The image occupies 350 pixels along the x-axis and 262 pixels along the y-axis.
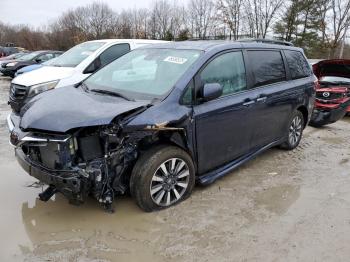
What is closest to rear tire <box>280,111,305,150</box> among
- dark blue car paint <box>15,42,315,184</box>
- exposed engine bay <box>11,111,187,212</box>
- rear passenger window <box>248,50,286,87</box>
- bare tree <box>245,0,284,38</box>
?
dark blue car paint <box>15,42,315,184</box>

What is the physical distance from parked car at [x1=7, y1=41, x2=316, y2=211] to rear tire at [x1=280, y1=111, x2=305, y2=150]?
619mm

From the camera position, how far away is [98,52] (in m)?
7.19

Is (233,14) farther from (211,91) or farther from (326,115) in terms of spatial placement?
(211,91)

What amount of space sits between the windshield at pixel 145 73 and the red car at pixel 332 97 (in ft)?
15.9

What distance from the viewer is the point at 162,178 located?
363 cm

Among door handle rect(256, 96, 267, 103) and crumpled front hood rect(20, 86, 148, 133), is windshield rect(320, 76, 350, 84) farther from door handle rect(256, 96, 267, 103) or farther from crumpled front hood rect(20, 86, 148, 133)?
crumpled front hood rect(20, 86, 148, 133)

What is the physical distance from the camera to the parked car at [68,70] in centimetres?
618

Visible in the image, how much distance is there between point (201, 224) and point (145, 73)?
1.83 meters

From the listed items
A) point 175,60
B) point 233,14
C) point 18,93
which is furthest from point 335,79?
point 233,14

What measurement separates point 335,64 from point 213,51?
6518mm

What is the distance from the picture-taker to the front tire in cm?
345

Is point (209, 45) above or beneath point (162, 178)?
above

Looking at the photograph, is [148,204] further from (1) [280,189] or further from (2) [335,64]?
(2) [335,64]

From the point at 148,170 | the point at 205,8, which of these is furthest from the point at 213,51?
the point at 205,8
